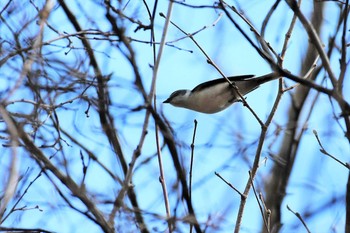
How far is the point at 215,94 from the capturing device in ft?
18.3

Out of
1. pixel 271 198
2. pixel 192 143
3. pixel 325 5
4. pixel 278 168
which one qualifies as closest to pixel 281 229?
pixel 192 143

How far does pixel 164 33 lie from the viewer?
10.7 ft

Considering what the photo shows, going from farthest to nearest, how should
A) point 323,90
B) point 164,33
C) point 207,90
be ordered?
point 207,90, point 164,33, point 323,90

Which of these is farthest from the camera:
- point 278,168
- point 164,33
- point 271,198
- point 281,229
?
point 278,168

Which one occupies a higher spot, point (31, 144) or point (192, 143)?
point (192, 143)

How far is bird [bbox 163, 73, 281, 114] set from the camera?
5.32 meters

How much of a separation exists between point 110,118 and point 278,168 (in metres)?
5.50

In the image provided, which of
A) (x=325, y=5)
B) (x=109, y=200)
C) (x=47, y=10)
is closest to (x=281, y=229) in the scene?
(x=109, y=200)

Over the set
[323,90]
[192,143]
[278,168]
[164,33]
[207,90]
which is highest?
[278,168]

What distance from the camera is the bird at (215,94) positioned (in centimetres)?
532

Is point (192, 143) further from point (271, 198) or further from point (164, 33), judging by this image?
point (271, 198)

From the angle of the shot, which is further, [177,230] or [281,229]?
[281,229]

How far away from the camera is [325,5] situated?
27.0 feet

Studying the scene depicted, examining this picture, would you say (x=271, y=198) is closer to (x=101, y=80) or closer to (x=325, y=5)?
(x=325, y=5)
